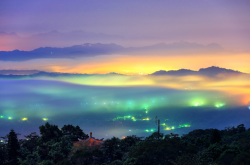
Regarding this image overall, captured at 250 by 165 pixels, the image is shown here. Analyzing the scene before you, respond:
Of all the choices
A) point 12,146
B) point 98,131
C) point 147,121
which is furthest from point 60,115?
point 12,146

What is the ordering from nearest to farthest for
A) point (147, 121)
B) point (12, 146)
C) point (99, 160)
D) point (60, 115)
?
point (99, 160), point (12, 146), point (147, 121), point (60, 115)

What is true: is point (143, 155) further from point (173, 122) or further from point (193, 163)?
point (173, 122)

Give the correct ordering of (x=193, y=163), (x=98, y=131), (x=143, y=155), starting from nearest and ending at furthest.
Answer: (x=193, y=163) → (x=143, y=155) → (x=98, y=131)

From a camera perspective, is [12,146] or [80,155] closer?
[80,155]

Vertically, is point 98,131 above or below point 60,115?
below

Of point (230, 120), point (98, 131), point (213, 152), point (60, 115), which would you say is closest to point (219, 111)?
point (230, 120)

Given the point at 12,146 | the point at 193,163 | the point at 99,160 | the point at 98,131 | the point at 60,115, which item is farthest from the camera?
the point at 60,115

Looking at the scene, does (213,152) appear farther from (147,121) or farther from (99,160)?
(147,121)

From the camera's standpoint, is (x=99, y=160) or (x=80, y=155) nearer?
(x=80, y=155)

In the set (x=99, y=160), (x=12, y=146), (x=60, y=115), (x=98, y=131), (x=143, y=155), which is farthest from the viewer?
(x=60, y=115)
